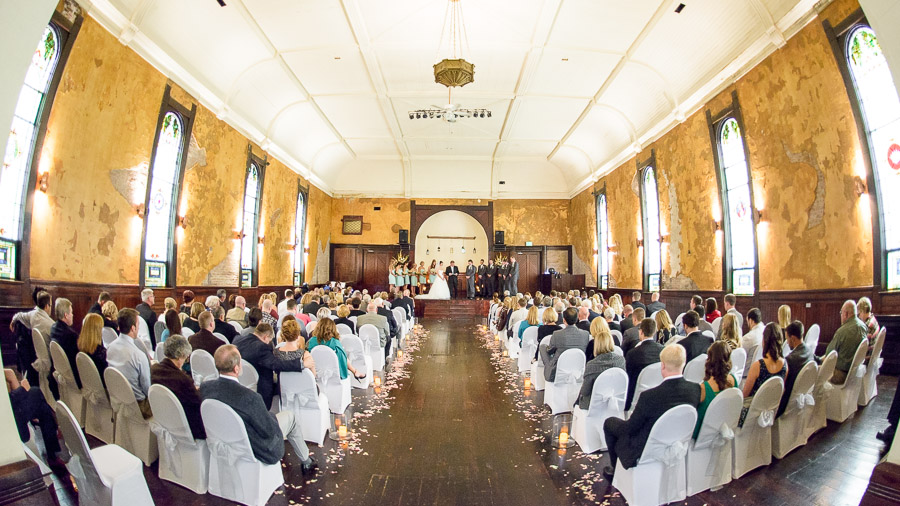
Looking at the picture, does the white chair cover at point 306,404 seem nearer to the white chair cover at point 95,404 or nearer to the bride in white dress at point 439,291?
the white chair cover at point 95,404

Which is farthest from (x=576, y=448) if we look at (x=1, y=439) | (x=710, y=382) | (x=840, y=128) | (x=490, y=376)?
(x=840, y=128)

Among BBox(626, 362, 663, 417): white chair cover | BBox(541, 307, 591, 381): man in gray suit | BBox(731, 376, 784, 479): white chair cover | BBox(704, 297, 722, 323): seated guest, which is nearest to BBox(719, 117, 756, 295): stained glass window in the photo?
BBox(704, 297, 722, 323): seated guest

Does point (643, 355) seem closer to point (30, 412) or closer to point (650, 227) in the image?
point (30, 412)

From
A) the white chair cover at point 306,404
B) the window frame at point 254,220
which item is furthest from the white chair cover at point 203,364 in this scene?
the window frame at point 254,220

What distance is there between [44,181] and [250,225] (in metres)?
7.29

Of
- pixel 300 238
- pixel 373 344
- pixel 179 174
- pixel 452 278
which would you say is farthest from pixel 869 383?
pixel 300 238

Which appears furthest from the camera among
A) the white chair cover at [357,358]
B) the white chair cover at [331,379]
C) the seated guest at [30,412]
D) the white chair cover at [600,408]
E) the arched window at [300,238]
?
the arched window at [300,238]

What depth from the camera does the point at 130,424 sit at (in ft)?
11.9

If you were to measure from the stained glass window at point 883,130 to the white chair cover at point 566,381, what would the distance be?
4.73 metres

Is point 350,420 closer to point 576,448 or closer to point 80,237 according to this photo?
point 576,448

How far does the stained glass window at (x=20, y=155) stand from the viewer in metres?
6.07

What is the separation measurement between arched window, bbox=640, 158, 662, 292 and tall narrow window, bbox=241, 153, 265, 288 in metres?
11.4

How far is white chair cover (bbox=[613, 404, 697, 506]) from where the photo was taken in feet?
9.02

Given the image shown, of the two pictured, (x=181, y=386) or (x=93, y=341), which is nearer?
(x=181, y=386)
